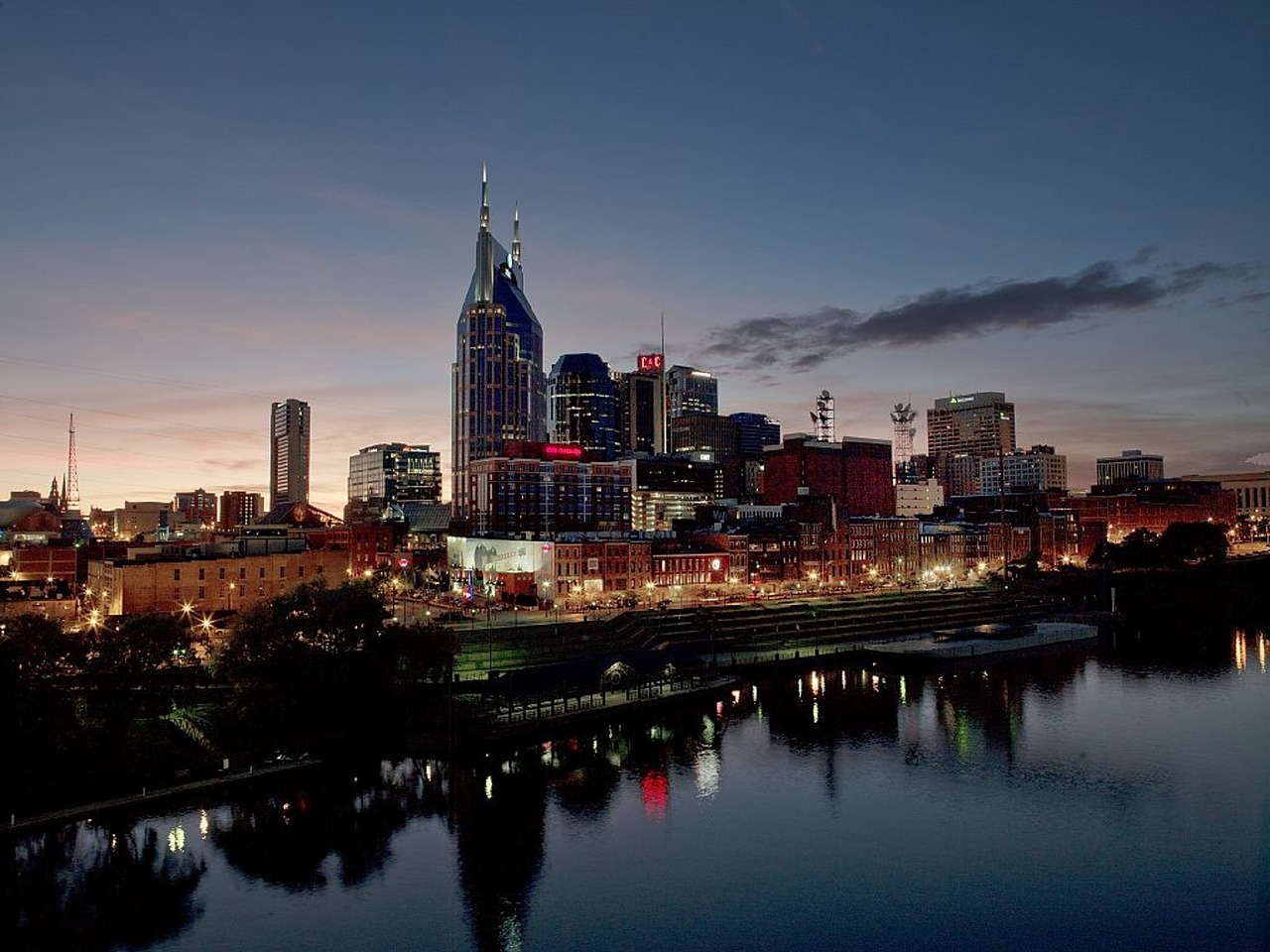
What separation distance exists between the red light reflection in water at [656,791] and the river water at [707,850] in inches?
11.4

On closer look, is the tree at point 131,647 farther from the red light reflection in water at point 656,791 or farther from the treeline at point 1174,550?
the treeline at point 1174,550

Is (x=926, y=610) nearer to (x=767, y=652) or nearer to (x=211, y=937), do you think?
(x=767, y=652)

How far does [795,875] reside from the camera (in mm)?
42688

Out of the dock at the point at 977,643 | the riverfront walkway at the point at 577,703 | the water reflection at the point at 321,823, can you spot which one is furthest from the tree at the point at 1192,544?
the water reflection at the point at 321,823

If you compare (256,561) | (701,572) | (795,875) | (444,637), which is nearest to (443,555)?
(701,572)

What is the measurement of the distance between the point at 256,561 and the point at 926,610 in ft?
262

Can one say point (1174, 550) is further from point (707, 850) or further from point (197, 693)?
point (197, 693)

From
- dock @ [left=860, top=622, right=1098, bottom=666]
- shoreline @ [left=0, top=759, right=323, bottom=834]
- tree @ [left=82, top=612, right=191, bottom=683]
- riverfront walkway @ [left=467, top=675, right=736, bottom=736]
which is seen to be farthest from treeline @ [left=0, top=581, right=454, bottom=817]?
dock @ [left=860, top=622, right=1098, bottom=666]

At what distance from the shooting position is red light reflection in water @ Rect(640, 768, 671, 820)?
51125 millimetres

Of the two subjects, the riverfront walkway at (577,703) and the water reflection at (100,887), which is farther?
the riverfront walkway at (577,703)

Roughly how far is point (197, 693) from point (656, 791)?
3221 cm

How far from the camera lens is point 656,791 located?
5459 centimetres

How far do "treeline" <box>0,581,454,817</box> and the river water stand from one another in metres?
3.96

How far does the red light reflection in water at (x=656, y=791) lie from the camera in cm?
5112
